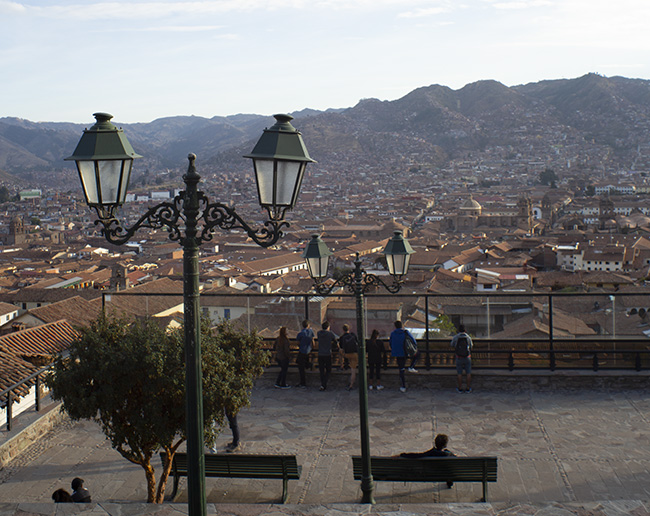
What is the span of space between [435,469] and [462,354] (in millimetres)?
2660

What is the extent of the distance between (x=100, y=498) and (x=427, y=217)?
8827 centimetres

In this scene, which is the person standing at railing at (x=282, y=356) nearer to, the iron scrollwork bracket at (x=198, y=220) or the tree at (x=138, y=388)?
the tree at (x=138, y=388)

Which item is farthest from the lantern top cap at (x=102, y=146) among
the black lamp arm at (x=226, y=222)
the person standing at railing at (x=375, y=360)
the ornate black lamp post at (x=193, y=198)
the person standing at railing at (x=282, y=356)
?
the person standing at railing at (x=375, y=360)

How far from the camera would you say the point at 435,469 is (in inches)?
187

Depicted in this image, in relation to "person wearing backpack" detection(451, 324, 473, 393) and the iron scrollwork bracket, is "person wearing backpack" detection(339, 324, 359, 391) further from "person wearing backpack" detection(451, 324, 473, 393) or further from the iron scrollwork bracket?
the iron scrollwork bracket

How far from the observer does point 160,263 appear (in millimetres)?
51500

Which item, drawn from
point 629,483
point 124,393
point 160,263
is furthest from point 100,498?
point 160,263

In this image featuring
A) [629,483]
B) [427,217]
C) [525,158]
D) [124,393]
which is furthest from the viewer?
[525,158]

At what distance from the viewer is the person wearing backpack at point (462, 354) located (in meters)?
7.27

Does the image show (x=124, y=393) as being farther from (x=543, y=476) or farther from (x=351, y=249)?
(x=351, y=249)

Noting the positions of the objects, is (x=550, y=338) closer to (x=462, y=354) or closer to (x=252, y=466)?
(x=462, y=354)

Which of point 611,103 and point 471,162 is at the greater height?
point 611,103

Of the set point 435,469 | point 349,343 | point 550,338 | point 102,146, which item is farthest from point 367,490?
point 550,338

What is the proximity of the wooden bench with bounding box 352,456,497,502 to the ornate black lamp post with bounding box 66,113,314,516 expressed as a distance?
2.16 m
